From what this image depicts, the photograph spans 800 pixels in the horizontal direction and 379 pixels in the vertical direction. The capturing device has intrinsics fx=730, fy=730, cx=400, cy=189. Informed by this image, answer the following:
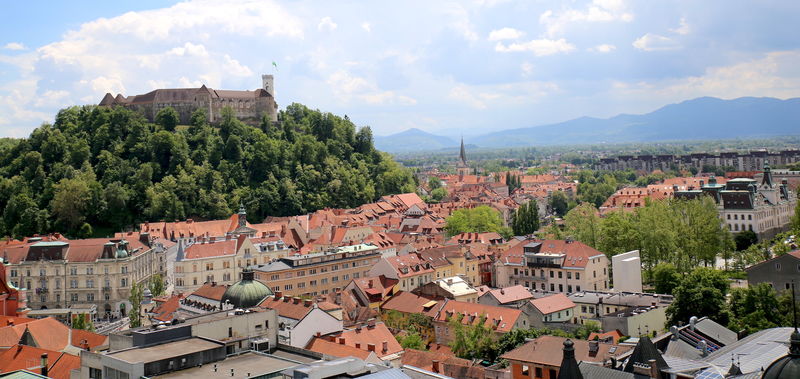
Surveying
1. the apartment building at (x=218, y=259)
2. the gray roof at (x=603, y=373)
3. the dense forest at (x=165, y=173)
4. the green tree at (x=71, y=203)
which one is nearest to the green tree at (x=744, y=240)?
the apartment building at (x=218, y=259)

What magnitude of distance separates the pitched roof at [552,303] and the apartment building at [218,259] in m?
30.5

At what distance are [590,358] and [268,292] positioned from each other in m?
20.8

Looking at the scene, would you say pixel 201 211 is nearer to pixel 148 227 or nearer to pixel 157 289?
pixel 148 227

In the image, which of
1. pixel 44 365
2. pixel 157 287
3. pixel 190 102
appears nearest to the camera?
pixel 44 365

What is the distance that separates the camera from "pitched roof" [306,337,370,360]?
3534 centimetres

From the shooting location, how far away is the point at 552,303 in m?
48.5

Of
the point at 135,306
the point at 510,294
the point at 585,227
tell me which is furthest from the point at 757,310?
the point at 135,306

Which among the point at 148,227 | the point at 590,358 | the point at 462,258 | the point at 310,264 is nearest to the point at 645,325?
the point at 590,358

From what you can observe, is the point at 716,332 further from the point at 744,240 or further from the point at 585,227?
the point at 744,240

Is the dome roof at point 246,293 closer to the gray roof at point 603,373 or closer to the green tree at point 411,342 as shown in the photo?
the green tree at point 411,342

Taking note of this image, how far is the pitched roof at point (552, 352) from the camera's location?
34.3 meters

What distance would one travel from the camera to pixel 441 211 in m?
107

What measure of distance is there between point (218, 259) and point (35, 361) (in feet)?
106

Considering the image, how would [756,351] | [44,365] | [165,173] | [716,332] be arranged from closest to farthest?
[756,351] < [44,365] < [716,332] < [165,173]
